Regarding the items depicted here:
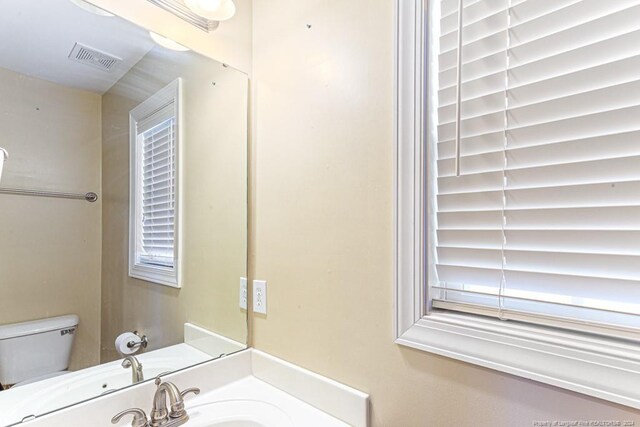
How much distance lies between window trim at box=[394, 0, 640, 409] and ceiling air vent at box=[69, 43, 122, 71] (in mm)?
881

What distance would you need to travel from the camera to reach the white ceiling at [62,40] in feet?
2.60

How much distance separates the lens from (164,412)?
0.86m

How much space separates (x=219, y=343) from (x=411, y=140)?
985mm

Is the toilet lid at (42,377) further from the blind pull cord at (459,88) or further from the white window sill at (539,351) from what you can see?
the blind pull cord at (459,88)

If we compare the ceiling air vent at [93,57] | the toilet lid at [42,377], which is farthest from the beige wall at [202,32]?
the toilet lid at [42,377]

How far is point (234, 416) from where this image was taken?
3.04 feet

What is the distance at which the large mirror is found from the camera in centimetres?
79

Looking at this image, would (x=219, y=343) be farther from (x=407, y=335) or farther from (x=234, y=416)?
(x=407, y=335)

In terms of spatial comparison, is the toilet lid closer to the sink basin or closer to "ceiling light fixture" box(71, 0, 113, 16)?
the sink basin

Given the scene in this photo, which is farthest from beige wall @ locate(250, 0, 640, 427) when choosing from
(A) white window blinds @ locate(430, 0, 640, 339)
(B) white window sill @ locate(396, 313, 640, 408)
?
(A) white window blinds @ locate(430, 0, 640, 339)

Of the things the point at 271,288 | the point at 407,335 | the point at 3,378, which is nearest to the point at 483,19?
the point at 407,335

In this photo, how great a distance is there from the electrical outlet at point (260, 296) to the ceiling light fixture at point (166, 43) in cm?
88

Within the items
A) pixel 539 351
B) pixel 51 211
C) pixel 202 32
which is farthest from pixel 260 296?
pixel 202 32

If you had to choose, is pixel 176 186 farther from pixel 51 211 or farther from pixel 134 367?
pixel 134 367
